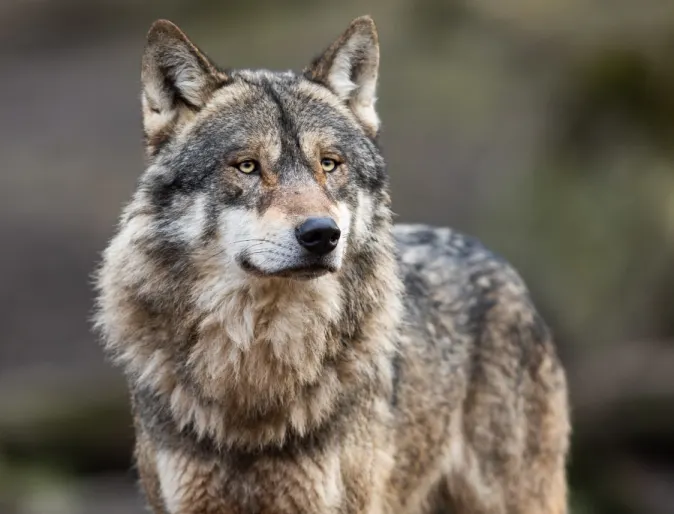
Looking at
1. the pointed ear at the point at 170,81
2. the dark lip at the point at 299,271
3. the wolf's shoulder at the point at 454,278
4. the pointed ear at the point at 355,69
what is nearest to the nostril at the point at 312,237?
the dark lip at the point at 299,271

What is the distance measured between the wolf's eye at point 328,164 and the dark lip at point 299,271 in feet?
1.73

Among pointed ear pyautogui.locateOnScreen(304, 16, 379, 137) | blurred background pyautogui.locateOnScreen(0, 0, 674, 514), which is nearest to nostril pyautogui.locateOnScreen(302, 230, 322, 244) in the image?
pointed ear pyautogui.locateOnScreen(304, 16, 379, 137)

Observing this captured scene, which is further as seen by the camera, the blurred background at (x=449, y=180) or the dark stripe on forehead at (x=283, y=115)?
the blurred background at (x=449, y=180)

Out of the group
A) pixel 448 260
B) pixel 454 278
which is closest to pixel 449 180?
pixel 448 260

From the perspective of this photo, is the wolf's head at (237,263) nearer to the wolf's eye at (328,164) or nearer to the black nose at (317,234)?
the wolf's eye at (328,164)

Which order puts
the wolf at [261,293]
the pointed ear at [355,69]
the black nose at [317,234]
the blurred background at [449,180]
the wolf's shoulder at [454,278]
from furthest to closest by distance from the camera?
the blurred background at [449,180] < the wolf's shoulder at [454,278] < the pointed ear at [355,69] < the wolf at [261,293] < the black nose at [317,234]

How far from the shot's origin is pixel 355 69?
491 centimetres

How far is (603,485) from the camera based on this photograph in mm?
9117

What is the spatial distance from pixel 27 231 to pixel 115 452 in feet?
9.82

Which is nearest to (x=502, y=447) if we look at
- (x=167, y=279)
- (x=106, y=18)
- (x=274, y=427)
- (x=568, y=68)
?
(x=274, y=427)

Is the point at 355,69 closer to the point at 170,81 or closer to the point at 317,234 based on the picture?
the point at 170,81

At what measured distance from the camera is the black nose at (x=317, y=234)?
3.96m

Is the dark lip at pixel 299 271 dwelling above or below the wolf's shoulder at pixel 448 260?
above

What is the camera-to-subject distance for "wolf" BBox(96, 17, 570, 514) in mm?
4301
